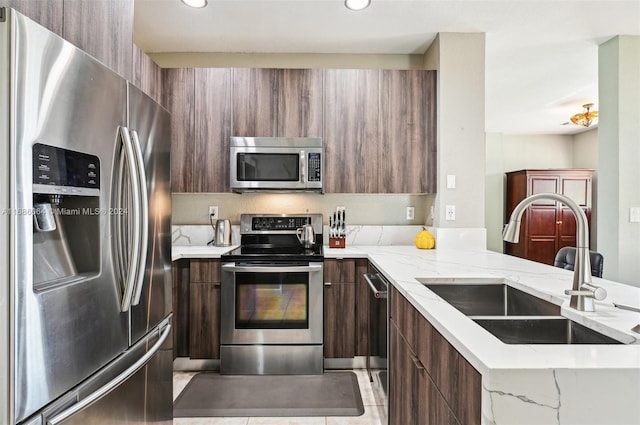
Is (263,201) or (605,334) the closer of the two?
(605,334)

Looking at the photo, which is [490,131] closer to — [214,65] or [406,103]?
[406,103]

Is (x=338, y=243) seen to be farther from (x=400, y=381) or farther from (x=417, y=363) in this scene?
(x=417, y=363)

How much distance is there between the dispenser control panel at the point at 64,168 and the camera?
918 mm

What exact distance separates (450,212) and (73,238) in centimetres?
249

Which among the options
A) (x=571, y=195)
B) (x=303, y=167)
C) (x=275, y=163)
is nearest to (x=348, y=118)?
(x=303, y=167)

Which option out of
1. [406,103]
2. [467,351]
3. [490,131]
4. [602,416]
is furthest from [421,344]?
[490,131]

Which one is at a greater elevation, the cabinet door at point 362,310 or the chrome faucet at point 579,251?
the chrome faucet at point 579,251

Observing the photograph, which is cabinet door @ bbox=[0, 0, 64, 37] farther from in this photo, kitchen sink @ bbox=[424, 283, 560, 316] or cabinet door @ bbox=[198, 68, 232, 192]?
cabinet door @ bbox=[198, 68, 232, 192]

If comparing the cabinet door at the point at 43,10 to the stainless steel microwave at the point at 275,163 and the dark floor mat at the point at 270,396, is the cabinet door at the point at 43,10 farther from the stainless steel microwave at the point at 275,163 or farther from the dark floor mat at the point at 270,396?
the dark floor mat at the point at 270,396

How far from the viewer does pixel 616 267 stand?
2908 millimetres

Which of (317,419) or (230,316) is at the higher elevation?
(230,316)

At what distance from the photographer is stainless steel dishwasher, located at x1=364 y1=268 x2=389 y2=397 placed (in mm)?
1951

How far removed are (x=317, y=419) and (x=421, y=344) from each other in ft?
3.87

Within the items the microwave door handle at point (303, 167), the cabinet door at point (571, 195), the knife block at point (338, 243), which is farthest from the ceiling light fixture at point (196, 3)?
the cabinet door at point (571, 195)
